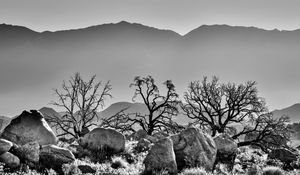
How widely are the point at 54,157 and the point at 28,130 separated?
10.4ft

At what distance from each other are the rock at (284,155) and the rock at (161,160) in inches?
528

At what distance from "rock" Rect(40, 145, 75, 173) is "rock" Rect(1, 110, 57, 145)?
1.97 meters

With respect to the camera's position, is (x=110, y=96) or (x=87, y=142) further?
(x=110, y=96)

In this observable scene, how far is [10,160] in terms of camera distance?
18.6 metres

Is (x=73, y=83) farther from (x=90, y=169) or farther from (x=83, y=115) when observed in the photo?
(x=90, y=169)

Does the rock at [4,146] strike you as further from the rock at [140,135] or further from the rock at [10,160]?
the rock at [140,135]

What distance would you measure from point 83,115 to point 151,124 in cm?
742

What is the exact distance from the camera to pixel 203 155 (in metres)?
23.0

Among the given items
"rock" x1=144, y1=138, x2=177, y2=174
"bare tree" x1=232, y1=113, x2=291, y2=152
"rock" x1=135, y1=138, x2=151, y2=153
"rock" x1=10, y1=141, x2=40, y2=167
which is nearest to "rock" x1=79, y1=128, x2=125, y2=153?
"rock" x1=135, y1=138, x2=151, y2=153

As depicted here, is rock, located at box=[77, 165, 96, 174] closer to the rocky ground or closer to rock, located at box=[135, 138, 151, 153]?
the rocky ground

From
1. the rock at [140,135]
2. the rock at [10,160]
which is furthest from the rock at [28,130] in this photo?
the rock at [140,135]

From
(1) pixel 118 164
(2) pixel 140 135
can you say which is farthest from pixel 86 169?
(2) pixel 140 135

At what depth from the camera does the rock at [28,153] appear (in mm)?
19359

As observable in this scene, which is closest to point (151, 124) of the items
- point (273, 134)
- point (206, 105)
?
point (206, 105)
